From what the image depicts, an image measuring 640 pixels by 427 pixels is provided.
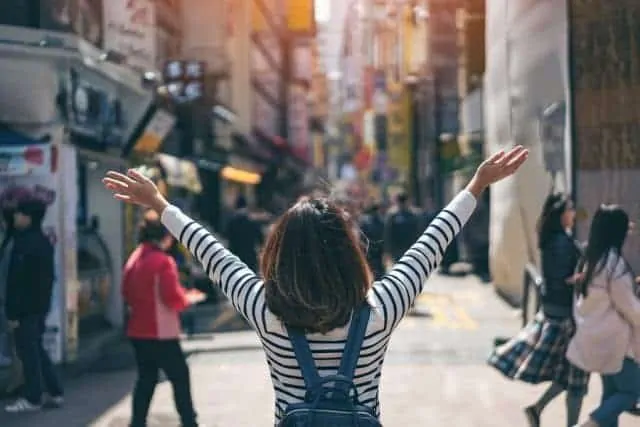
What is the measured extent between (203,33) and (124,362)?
1559 centimetres

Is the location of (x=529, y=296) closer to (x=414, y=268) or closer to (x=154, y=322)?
(x=154, y=322)

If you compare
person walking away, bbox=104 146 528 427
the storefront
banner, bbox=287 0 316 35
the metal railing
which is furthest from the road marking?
banner, bbox=287 0 316 35

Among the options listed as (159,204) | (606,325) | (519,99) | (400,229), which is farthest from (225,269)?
(400,229)

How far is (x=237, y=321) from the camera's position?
16.5m

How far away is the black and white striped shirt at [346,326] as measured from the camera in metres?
3.27

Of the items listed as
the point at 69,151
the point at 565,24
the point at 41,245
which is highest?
the point at 565,24

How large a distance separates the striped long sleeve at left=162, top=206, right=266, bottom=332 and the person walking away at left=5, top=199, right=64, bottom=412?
6119mm

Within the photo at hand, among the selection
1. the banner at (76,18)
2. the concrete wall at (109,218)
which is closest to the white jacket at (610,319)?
the banner at (76,18)

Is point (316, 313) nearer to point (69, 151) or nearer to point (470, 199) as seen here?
point (470, 199)

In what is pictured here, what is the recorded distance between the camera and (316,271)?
323 cm

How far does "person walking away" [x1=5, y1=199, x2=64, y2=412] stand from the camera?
9508 mm

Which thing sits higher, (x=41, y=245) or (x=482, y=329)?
(x=41, y=245)

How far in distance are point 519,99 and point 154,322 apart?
9.71m

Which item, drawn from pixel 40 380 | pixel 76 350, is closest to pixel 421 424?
pixel 40 380
